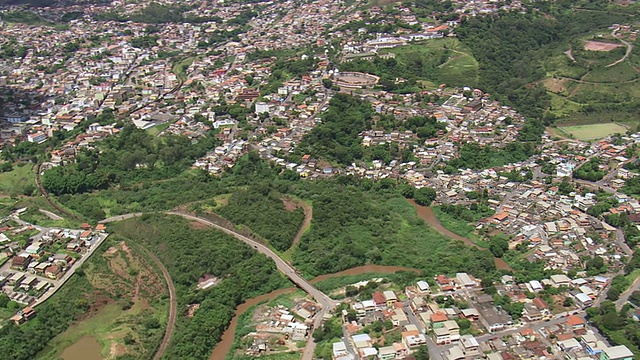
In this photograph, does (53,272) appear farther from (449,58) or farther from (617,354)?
(449,58)

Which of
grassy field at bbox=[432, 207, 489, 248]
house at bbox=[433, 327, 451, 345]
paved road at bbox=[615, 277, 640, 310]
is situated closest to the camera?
house at bbox=[433, 327, 451, 345]

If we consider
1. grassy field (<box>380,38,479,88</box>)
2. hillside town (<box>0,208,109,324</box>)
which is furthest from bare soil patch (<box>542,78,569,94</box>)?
hillside town (<box>0,208,109,324</box>)

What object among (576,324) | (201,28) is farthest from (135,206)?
(201,28)

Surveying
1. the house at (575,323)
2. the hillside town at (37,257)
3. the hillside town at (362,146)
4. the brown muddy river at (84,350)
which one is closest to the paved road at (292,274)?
the hillside town at (362,146)

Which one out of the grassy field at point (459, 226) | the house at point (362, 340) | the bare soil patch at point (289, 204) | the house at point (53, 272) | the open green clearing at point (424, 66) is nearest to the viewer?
the house at point (362, 340)

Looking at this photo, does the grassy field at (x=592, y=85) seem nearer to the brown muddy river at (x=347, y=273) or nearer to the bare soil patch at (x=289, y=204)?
the brown muddy river at (x=347, y=273)

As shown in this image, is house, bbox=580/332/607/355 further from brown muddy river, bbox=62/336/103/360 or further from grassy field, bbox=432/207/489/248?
brown muddy river, bbox=62/336/103/360
